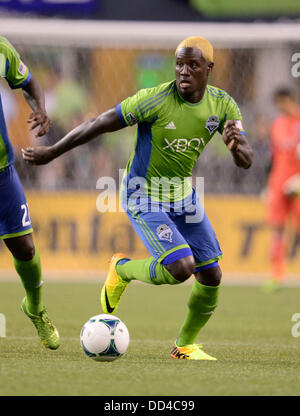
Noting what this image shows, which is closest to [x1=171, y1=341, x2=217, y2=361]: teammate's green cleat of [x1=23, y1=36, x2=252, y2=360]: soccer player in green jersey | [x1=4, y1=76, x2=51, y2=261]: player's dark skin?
[x1=23, y1=36, x2=252, y2=360]: soccer player in green jersey

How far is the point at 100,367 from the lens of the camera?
5578 millimetres

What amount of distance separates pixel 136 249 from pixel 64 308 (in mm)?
3949

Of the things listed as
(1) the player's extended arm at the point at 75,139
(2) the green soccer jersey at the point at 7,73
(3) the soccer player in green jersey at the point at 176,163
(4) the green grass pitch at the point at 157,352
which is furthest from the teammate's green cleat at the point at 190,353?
(2) the green soccer jersey at the point at 7,73

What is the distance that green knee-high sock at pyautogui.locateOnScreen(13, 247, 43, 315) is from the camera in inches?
252

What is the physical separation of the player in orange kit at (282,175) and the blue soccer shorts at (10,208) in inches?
253

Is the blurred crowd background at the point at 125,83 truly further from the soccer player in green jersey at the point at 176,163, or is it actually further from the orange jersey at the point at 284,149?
the soccer player in green jersey at the point at 176,163

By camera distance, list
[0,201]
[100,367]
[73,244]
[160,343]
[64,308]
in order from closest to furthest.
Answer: [100,367] < [0,201] < [160,343] < [64,308] < [73,244]

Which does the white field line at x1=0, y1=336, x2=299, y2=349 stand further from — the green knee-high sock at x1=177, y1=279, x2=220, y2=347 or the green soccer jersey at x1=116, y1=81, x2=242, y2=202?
the green soccer jersey at x1=116, y1=81, x2=242, y2=202

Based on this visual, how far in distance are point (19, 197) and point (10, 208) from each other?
0.11 meters

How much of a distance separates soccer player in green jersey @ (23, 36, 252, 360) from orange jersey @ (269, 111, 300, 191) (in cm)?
602

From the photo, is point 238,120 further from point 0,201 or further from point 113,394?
point 113,394

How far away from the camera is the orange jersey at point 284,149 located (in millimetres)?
12344
